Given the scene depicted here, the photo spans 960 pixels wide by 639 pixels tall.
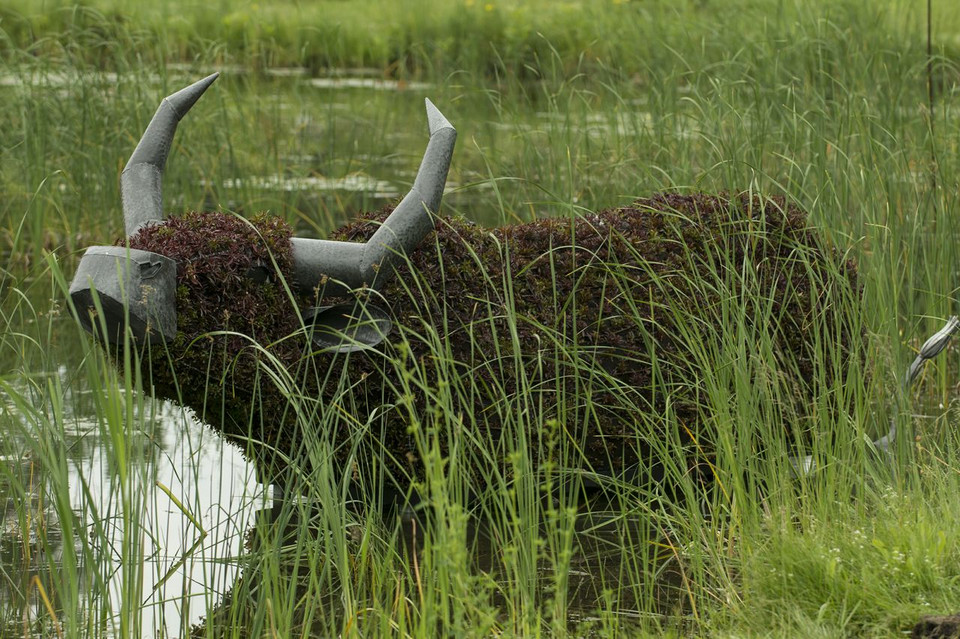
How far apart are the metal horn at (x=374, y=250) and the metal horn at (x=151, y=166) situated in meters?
0.43

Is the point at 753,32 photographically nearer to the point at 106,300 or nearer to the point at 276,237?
the point at 276,237

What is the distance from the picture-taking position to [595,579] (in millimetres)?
3125

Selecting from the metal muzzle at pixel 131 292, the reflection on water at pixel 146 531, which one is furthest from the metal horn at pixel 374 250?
the reflection on water at pixel 146 531

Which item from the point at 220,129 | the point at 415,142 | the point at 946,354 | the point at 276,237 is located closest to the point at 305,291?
the point at 276,237

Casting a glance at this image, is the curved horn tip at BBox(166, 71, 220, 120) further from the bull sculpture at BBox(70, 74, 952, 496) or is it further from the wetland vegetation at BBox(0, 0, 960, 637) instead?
the wetland vegetation at BBox(0, 0, 960, 637)

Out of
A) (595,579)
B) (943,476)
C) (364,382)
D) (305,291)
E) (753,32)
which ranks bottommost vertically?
(595,579)

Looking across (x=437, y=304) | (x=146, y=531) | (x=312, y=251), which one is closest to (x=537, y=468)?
(x=437, y=304)

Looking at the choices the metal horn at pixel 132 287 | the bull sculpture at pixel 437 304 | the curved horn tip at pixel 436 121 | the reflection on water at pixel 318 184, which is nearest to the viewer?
the metal horn at pixel 132 287

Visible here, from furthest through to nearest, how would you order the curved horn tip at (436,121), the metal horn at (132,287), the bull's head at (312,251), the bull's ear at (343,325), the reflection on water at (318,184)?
the reflection on water at (318,184) < the curved horn tip at (436,121) < the bull's ear at (343,325) < the bull's head at (312,251) < the metal horn at (132,287)

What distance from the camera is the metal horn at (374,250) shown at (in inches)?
126

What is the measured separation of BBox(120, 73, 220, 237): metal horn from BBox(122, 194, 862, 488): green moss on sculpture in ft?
0.56

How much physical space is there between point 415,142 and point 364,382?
244 inches

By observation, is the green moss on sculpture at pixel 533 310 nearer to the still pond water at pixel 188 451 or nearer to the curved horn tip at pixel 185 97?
the still pond water at pixel 188 451

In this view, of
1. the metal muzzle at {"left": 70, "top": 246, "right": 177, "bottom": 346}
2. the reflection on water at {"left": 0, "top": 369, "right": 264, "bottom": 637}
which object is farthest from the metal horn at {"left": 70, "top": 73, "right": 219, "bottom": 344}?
the reflection on water at {"left": 0, "top": 369, "right": 264, "bottom": 637}
